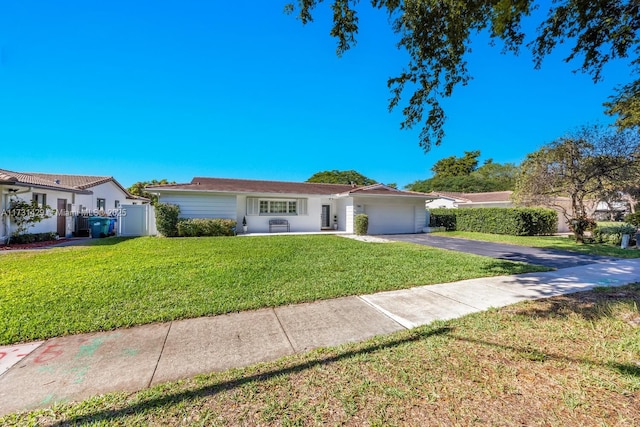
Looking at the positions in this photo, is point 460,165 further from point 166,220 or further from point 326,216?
point 166,220

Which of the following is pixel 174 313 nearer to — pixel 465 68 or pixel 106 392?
pixel 106 392

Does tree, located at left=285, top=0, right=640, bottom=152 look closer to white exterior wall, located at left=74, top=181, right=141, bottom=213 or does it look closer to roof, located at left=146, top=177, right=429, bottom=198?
roof, located at left=146, top=177, right=429, bottom=198

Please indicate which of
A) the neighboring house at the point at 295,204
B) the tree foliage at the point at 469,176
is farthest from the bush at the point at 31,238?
the tree foliage at the point at 469,176

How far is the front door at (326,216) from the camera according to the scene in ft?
68.0

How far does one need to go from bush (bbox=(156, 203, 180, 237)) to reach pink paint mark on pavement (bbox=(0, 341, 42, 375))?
11757mm

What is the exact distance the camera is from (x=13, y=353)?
294 centimetres

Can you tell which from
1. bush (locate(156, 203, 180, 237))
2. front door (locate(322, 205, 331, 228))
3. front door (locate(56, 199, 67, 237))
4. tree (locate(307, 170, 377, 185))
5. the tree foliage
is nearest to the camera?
front door (locate(56, 199, 67, 237))

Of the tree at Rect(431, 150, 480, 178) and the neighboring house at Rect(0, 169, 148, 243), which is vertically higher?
the tree at Rect(431, 150, 480, 178)

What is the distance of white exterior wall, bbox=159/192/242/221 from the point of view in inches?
595

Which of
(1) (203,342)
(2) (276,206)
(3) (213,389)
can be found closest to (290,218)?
(2) (276,206)

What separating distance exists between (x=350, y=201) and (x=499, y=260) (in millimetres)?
10297

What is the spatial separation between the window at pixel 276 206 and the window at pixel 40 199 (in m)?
9.67

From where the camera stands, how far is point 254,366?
271cm

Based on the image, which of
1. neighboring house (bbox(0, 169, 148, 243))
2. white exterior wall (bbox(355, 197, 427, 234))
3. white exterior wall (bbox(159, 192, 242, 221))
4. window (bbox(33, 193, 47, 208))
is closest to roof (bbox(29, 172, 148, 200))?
neighboring house (bbox(0, 169, 148, 243))
